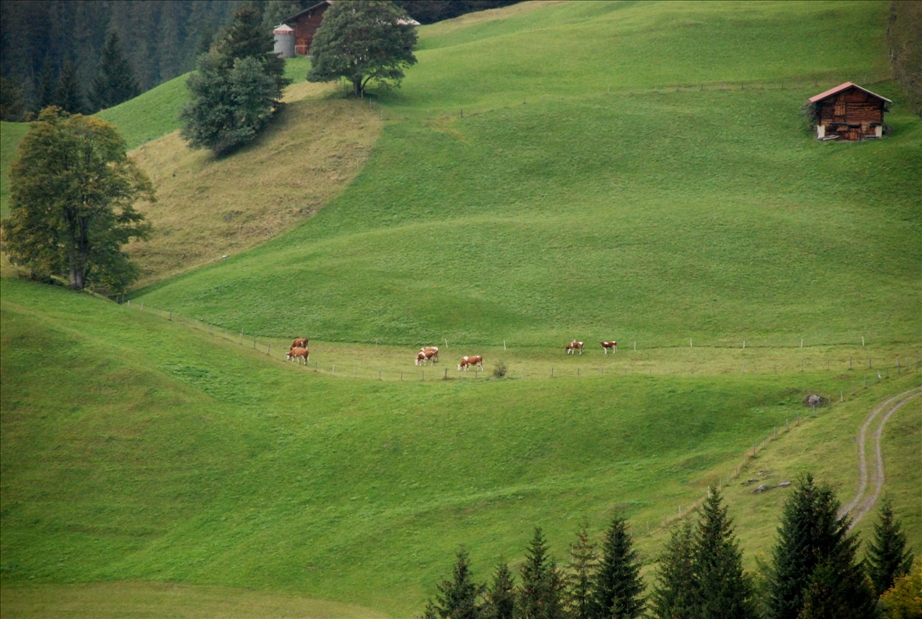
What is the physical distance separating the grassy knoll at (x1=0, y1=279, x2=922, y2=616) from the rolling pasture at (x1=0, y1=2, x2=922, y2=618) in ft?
0.60

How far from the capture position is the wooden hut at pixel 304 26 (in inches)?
5733

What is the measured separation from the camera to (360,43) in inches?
4641

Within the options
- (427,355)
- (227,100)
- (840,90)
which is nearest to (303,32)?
(227,100)

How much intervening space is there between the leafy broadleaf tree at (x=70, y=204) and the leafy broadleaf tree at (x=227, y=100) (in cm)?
2208

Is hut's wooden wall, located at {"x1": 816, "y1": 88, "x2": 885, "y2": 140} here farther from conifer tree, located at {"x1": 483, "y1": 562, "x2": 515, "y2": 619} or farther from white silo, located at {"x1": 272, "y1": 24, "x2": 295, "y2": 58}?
conifer tree, located at {"x1": 483, "y1": 562, "x2": 515, "y2": 619}

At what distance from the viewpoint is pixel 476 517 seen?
5803 centimetres

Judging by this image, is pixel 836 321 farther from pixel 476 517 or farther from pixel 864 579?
pixel 864 579

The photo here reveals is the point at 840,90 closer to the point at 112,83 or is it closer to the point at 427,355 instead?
the point at 427,355

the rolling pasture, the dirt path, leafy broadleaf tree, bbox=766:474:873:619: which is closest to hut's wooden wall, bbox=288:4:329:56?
the rolling pasture

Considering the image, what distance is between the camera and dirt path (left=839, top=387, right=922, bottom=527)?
5094cm

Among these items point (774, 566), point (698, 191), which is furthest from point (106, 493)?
point (698, 191)

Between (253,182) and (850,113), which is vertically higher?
(850,113)

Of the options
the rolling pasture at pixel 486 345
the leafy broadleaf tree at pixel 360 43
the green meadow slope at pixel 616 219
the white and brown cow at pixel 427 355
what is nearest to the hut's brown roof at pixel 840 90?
the rolling pasture at pixel 486 345

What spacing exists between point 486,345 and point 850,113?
4908 cm
